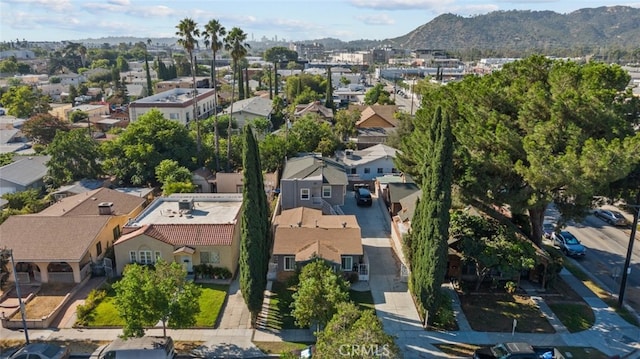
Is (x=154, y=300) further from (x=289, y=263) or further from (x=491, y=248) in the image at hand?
(x=491, y=248)

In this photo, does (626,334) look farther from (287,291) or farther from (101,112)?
(101,112)

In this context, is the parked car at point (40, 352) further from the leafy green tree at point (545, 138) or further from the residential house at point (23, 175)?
the residential house at point (23, 175)

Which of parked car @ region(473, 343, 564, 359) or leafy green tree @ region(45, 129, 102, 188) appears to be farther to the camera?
leafy green tree @ region(45, 129, 102, 188)

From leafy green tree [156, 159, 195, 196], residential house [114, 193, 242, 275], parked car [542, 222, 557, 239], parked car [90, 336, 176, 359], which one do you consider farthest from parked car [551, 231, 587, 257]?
leafy green tree [156, 159, 195, 196]

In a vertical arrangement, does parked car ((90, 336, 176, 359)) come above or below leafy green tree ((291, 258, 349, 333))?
below

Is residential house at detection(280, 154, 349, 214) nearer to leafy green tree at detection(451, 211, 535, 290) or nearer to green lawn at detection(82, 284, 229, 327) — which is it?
green lawn at detection(82, 284, 229, 327)

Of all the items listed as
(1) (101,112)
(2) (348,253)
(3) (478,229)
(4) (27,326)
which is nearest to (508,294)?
(3) (478,229)

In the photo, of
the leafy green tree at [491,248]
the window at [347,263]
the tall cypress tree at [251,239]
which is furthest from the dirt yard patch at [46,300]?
the leafy green tree at [491,248]
